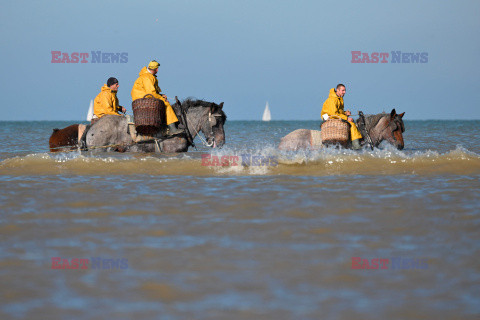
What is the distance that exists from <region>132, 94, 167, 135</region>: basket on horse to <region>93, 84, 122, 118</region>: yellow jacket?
143 centimetres

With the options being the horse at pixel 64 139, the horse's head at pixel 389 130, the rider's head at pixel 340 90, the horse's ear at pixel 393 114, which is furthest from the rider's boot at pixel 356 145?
the horse at pixel 64 139

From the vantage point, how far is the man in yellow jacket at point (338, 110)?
492 inches

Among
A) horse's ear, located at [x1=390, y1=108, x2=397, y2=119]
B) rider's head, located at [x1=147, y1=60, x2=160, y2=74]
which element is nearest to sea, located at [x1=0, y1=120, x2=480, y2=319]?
rider's head, located at [x1=147, y1=60, x2=160, y2=74]

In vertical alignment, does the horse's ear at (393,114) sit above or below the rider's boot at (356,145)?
above

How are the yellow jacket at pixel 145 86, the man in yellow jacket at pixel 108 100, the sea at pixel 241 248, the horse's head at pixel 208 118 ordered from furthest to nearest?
the man in yellow jacket at pixel 108 100 < the horse's head at pixel 208 118 < the yellow jacket at pixel 145 86 < the sea at pixel 241 248

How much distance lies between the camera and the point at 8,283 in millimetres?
3666

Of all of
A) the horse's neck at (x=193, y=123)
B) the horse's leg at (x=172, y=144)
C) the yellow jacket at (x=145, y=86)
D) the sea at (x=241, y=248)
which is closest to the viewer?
the sea at (x=241, y=248)

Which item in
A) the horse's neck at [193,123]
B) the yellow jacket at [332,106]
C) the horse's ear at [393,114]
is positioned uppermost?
the yellow jacket at [332,106]

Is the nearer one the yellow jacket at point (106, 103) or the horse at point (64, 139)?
the yellow jacket at point (106, 103)

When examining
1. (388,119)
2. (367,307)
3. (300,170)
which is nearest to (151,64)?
(300,170)

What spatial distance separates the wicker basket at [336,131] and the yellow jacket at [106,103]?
4.83m

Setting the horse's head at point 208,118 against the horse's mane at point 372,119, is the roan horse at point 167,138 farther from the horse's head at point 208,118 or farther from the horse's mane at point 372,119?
the horse's mane at point 372,119

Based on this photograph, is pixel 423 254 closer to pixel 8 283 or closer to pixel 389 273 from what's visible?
pixel 389 273

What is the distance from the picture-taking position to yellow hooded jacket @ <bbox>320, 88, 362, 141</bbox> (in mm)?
12484
